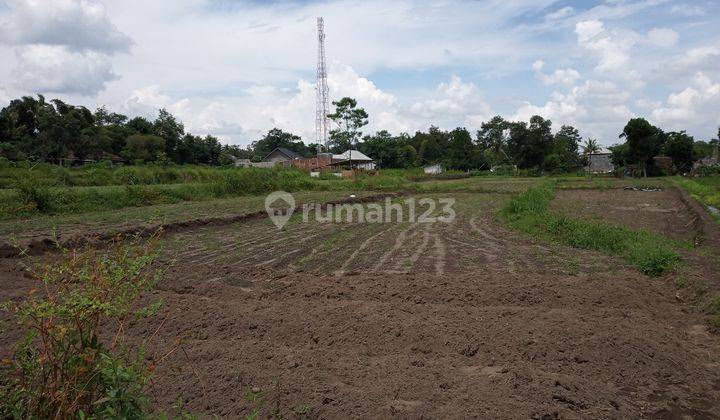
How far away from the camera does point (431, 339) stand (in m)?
5.10

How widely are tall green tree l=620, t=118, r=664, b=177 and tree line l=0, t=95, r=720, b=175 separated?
0.29ft

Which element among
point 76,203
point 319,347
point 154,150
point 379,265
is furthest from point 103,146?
point 319,347

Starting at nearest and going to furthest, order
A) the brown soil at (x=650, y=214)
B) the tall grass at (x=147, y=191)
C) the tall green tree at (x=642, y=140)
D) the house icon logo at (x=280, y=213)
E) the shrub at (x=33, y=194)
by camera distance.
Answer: the brown soil at (x=650, y=214), the house icon logo at (x=280, y=213), the shrub at (x=33, y=194), the tall grass at (x=147, y=191), the tall green tree at (x=642, y=140)

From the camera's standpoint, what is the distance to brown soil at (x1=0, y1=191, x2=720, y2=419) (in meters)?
3.88

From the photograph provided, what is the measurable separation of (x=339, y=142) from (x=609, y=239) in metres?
49.2

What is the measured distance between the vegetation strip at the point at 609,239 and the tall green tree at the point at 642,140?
130ft

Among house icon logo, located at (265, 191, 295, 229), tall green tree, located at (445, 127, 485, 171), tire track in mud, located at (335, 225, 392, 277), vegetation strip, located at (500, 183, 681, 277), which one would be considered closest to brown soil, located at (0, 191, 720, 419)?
tire track in mud, located at (335, 225, 392, 277)

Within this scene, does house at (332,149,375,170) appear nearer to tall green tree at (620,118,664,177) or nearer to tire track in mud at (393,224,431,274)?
tall green tree at (620,118,664,177)

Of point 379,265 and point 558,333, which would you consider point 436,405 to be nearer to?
point 558,333

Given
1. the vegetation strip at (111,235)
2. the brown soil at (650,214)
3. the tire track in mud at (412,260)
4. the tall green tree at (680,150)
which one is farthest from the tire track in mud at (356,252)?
the tall green tree at (680,150)

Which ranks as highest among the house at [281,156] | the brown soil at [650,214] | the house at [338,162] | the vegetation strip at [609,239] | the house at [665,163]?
the house at [281,156]

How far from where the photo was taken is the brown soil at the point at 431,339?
3.88 m

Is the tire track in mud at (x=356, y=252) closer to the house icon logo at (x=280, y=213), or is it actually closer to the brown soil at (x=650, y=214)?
the house icon logo at (x=280, y=213)

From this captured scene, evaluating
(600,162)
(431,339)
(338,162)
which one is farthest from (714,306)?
(600,162)
